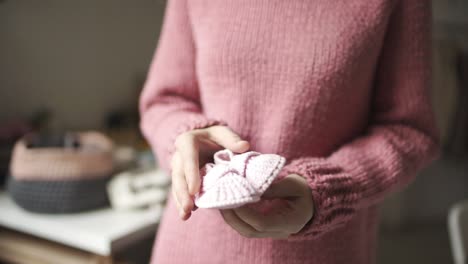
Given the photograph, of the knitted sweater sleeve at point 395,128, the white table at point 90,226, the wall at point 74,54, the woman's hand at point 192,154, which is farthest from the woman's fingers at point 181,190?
the wall at point 74,54

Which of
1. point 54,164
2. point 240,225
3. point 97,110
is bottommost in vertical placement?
point 97,110

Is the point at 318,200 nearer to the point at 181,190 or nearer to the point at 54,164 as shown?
the point at 181,190

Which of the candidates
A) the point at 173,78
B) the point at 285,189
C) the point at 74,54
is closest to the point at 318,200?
the point at 285,189

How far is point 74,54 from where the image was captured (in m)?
1.30

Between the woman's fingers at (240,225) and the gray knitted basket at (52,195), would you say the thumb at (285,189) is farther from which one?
the gray knitted basket at (52,195)

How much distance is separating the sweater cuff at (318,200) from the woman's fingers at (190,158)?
0.08m

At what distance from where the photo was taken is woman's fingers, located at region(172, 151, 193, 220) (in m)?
0.35

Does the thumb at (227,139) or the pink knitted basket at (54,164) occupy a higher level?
the thumb at (227,139)

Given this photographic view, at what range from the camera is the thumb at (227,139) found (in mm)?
407

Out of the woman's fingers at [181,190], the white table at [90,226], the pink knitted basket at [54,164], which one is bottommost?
the white table at [90,226]

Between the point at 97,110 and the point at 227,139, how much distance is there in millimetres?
1097

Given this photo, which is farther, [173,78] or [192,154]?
[173,78]

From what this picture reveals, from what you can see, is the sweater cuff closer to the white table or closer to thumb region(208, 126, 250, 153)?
thumb region(208, 126, 250, 153)

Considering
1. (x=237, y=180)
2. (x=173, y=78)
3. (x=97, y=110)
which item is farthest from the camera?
(x=97, y=110)
